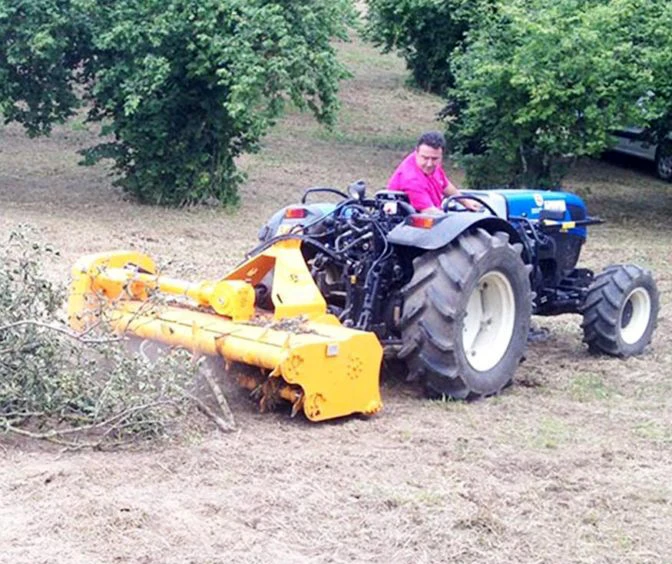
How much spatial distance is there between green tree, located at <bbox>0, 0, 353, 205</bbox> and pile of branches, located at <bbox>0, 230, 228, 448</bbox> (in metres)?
7.06

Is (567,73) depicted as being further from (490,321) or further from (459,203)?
(490,321)

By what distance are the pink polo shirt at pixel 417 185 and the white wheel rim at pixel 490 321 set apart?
673 millimetres

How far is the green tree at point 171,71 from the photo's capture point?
13.6m

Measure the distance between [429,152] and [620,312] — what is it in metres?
2.02

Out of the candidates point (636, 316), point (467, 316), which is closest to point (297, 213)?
point (467, 316)

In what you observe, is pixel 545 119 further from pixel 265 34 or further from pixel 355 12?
pixel 265 34

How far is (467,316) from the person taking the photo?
8.02 meters

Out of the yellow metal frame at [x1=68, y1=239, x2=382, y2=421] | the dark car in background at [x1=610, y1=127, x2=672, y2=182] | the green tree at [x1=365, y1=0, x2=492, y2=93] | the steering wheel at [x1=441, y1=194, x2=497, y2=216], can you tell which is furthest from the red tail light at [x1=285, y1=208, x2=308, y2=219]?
the dark car in background at [x1=610, y1=127, x2=672, y2=182]

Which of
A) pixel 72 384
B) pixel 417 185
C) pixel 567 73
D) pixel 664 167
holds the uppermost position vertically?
pixel 567 73

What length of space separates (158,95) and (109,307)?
7389mm

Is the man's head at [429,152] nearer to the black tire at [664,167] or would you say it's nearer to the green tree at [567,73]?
→ the green tree at [567,73]

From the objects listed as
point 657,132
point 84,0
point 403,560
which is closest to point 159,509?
point 403,560

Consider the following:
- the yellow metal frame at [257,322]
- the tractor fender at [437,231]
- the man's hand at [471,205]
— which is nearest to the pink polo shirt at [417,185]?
the man's hand at [471,205]

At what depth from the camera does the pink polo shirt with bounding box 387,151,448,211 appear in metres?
8.23
